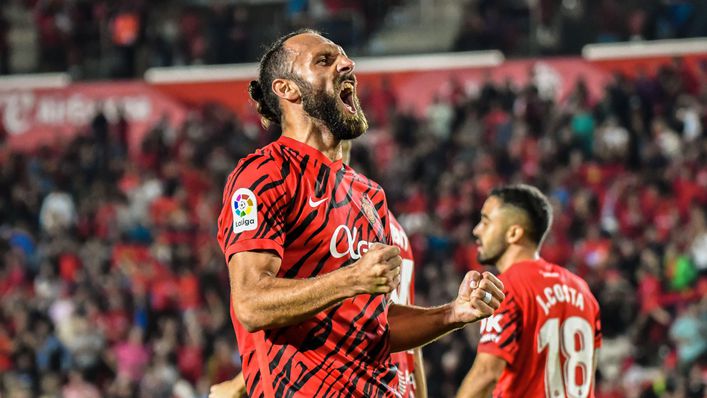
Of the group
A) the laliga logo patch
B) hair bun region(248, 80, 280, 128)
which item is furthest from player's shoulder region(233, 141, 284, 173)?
hair bun region(248, 80, 280, 128)

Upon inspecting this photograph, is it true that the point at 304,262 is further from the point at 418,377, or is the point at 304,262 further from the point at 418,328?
the point at 418,377

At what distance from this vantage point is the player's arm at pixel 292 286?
3.06 meters

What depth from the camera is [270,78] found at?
12.7 feet

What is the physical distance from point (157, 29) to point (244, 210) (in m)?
15.7

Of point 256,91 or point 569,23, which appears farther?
point 569,23

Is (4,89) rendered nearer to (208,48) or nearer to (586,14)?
(208,48)

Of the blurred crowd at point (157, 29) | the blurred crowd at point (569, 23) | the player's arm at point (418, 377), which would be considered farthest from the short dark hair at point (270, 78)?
the blurred crowd at point (157, 29)

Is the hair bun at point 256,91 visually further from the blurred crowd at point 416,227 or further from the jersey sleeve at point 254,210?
the blurred crowd at point 416,227

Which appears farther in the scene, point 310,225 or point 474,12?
point 474,12

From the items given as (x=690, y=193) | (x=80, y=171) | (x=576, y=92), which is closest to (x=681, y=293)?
(x=690, y=193)

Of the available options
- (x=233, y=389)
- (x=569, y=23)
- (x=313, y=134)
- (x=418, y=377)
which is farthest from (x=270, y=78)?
(x=569, y=23)

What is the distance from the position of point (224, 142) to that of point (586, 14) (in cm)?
553

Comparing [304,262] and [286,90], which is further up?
[286,90]

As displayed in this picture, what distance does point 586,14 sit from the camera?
16094 millimetres
